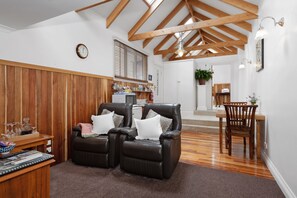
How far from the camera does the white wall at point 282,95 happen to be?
1.71m

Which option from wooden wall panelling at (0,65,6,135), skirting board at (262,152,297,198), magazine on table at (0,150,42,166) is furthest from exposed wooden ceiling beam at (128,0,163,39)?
skirting board at (262,152,297,198)

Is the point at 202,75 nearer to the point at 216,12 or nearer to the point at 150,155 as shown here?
the point at 216,12

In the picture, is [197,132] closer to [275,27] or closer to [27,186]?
[275,27]

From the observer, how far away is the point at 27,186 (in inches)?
54.7

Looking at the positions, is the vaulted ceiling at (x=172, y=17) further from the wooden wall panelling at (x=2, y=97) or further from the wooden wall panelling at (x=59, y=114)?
the wooden wall panelling at (x=2, y=97)

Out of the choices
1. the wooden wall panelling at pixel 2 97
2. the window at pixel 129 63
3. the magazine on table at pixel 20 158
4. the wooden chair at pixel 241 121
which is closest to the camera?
the magazine on table at pixel 20 158

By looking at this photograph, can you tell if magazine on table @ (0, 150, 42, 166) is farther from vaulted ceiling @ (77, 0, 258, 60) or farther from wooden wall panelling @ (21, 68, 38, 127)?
vaulted ceiling @ (77, 0, 258, 60)

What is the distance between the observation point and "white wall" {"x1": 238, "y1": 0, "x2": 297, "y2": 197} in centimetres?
171

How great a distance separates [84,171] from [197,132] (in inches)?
139

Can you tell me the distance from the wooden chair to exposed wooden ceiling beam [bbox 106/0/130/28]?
9.82 feet

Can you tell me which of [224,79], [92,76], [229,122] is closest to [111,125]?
[92,76]

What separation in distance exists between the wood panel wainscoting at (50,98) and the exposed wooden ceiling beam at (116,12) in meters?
1.35

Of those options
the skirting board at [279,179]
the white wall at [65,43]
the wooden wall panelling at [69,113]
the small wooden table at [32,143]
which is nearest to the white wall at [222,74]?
the white wall at [65,43]

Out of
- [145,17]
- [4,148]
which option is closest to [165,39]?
[145,17]
